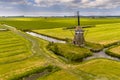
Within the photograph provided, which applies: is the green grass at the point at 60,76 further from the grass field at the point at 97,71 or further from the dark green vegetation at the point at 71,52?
the dark green vegetation at the point at 71,52

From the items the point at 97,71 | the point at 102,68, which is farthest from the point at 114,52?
the point at 97,71

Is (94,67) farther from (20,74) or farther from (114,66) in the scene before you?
(20,74)

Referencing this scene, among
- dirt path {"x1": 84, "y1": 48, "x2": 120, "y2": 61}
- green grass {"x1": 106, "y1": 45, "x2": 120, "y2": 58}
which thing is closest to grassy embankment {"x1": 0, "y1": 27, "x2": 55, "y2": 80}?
dirt path {"x1": 84, "y1": 48, "x2": 120, "y2": 61}

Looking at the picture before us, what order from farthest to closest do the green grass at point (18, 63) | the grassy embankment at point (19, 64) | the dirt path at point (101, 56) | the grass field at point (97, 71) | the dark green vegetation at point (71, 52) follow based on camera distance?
the dirt path at point (101, 56) → the dark green vegetation at point (71, 52) → the green grass at point (18, 63) → the grassy embankment at point (19, 64) → the grass field at point (97, 71)

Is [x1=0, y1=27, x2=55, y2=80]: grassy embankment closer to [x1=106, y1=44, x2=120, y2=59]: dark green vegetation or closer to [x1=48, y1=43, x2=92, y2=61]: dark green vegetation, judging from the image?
[x1=48, y1=43, x2=92, y2=61]: dark green vegetation

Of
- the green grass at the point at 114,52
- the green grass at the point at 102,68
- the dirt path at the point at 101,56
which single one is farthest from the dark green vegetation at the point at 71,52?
the green grass at the point at 114,52

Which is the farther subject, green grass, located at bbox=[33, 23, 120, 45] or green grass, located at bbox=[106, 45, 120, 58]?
green grass, located at bbox=[33, 23, 120, 45]

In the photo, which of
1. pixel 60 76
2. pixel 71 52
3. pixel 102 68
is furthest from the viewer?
pixel 71 52

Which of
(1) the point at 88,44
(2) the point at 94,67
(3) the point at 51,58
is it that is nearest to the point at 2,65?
(3) the point at 51,58

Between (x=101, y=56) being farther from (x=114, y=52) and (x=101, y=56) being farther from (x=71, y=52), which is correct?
(x=71, y=52)
